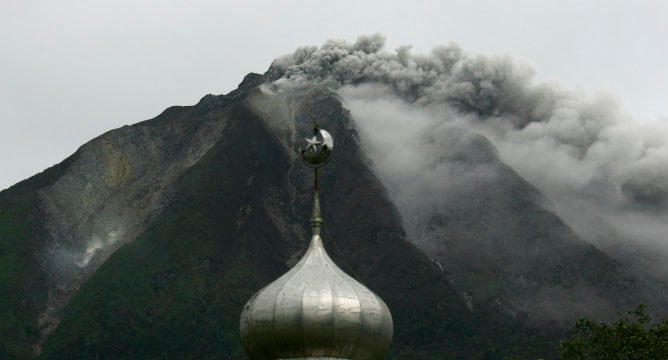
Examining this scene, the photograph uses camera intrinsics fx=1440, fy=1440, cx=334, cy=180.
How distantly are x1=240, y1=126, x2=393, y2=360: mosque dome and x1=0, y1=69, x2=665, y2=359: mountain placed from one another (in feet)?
346

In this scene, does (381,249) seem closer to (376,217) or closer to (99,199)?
(376,217)

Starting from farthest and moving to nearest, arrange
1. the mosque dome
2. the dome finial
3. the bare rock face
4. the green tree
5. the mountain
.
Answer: the bare rock face < the mountain < the green tree < the dome finial < the mosque dome

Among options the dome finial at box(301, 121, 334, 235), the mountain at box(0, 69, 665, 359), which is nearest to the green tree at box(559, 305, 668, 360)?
the dome finial at box(301, 121, 334, 235)

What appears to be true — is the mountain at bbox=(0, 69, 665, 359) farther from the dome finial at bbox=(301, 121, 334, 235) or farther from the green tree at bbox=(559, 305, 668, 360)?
the dome finial at bbox=(301, 121, 334, 235)

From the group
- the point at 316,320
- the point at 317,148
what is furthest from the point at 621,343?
the point at 316,320

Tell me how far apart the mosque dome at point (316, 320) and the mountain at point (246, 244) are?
105428 mm

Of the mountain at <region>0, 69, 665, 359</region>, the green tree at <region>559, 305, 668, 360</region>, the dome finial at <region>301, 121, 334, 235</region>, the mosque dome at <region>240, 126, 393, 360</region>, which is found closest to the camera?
the mosque dome at <region>240, 126, 393, 360</region>

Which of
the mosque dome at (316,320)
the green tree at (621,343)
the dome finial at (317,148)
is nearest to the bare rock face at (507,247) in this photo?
the green tree at (621,343)

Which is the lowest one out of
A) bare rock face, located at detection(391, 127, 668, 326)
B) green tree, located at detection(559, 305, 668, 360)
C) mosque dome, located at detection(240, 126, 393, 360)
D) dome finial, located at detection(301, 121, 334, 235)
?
bare rock face, located at detection(391, 127, 668, 326)

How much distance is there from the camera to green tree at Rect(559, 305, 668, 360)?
34.4 metres

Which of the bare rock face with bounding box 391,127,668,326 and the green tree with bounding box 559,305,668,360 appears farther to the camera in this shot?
the bare rock face with bounding box 391,127,668,326

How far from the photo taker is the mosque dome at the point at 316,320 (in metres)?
22.0

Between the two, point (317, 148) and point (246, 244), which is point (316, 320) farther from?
point (246, 244)

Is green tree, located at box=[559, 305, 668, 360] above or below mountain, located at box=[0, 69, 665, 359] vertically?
above
